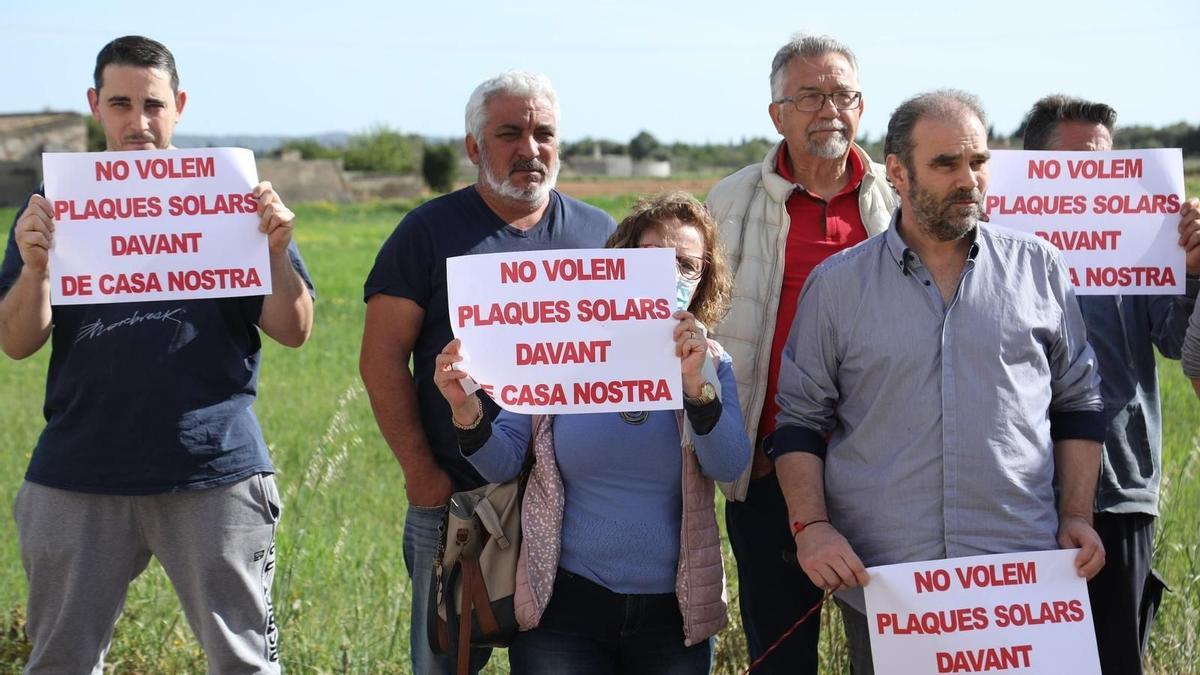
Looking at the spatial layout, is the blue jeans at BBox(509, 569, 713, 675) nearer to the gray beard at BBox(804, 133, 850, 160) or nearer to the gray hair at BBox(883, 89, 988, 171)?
the gray hair at BBox(883, 89, 988, 171)

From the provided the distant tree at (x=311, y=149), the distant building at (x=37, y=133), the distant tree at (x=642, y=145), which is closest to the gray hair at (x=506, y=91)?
the distant building at (x=37, y=133)

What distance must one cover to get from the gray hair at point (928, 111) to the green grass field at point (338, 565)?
2.22m

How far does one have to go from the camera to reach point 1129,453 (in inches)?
173

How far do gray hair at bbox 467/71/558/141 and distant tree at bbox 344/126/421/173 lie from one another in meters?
87.9

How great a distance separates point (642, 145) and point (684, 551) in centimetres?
11354

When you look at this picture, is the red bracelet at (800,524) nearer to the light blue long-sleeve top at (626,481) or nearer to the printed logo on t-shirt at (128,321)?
the light blue long-sleeve top at (626,481)

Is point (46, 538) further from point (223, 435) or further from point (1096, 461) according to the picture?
point (1096, 461)

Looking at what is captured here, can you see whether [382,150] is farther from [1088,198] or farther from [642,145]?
[1088,198]

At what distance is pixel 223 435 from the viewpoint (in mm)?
4438

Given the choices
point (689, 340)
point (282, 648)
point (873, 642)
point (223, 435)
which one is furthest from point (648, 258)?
point (282, 648)

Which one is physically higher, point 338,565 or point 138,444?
point 138,444

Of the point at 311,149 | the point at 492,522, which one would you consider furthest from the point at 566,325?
the point at 311,149

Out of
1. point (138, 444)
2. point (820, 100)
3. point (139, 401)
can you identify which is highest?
point (820, 100)

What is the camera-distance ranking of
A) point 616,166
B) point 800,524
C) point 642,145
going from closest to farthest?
point 800,524 → point 616,166 → point 642,145
